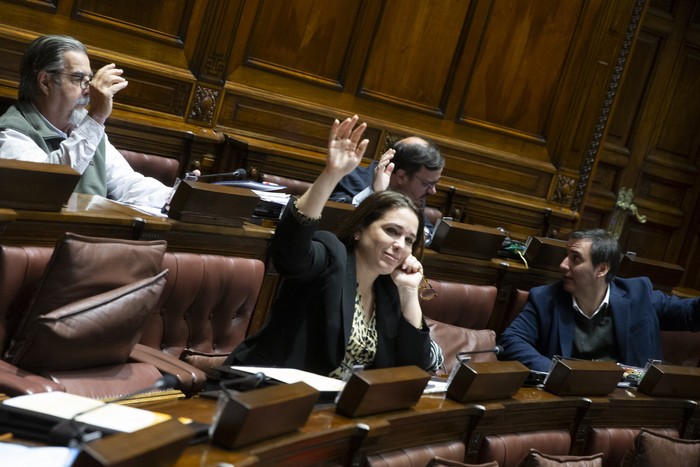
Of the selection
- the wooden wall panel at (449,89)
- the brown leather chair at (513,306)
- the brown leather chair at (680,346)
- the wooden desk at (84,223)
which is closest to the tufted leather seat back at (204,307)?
the wooden desk at (84,223)

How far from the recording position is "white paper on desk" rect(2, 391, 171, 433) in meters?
1.38

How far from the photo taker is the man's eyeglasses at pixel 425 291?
106 inches

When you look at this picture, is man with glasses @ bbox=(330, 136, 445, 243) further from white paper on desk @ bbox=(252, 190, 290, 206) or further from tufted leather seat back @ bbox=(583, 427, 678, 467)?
tufted leather seat back @ bbox=(583, 427, 678, 467)

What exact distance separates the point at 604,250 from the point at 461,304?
528mm

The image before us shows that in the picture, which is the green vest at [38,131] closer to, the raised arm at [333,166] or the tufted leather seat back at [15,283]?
the tufted leather seat back at [15,283]

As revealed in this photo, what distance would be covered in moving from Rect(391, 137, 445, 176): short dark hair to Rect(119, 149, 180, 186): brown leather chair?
36.4 inches

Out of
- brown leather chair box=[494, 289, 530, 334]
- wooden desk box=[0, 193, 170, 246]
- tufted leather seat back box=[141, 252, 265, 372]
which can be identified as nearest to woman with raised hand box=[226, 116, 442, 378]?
tufted leather seat back box=[141, 252, 265, 372]

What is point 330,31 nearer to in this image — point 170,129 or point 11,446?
point 170,129

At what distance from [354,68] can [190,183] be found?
7.26ft

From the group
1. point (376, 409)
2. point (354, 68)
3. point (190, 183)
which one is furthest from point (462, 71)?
point (376, 409)

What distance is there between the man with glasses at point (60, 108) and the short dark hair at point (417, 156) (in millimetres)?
1150

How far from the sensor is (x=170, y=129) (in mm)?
4055

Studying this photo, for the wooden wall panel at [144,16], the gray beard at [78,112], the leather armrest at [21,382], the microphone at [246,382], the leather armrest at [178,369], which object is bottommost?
the leather armrest at [178,369]

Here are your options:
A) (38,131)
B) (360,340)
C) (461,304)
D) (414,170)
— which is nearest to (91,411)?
(360,340)
